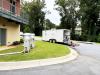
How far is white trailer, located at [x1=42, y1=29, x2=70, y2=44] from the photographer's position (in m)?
36.4

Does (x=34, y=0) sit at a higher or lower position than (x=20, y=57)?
higher

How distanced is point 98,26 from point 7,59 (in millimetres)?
→ 48169

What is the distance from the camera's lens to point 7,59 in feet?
45.6

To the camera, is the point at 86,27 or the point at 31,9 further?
the point at 31,9

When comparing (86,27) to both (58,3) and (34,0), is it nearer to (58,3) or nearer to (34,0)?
(58,3)

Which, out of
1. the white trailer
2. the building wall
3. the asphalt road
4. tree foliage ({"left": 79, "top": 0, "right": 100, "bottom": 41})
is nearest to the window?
the building wall

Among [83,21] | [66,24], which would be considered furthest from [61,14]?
[83,21]

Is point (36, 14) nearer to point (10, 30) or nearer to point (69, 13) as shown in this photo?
point (69, 13)

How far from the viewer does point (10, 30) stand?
25.7m

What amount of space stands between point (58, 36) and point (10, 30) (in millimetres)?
13451

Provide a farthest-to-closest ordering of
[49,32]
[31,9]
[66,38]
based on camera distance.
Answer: [31,9] → [49,32] → [66,38]

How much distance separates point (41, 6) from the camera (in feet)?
240

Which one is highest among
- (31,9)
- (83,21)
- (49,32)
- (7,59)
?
(31,9)

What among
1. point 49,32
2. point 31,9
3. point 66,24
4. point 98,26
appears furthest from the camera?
point 31,9
